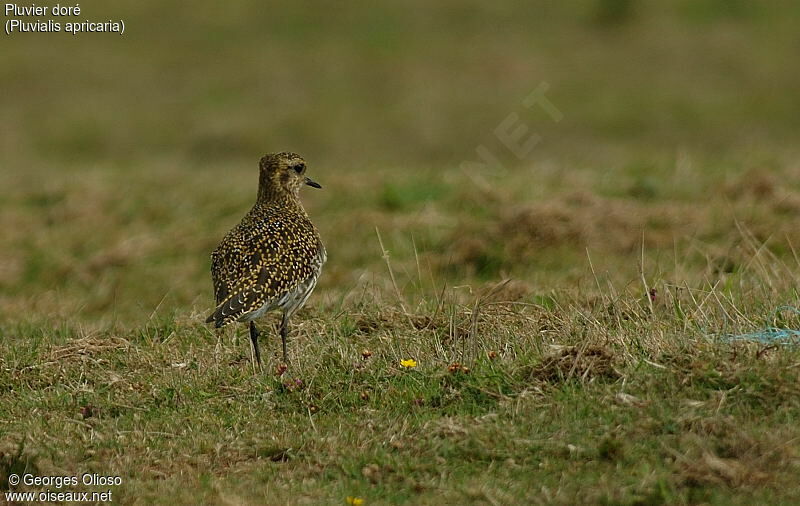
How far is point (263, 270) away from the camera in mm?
7609

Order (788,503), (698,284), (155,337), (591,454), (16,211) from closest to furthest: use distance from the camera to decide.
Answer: (788,503) < (591,454) < (155,337) < (698,284) < (16,211)

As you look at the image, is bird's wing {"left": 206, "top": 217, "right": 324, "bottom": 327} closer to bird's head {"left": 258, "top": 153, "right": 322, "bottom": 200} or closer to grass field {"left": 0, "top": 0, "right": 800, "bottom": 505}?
grass field {"left": 0, "top": 0, "right": 800, "bottom": 505}

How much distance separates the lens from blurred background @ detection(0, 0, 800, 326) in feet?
38.2

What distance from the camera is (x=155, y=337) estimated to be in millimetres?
7805

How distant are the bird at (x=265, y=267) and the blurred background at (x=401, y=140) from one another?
58 cm

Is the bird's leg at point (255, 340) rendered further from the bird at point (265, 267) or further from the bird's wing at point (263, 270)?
the bird's wing at point (263, 270)

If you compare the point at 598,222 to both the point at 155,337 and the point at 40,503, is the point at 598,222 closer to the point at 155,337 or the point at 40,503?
the point at 155,337

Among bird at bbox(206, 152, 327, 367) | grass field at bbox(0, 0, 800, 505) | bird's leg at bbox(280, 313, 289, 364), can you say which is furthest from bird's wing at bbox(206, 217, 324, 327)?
grass field at bbox(0, 0, 800, 505)

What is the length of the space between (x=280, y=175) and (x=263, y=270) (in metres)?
1.37

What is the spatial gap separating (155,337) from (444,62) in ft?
67.9

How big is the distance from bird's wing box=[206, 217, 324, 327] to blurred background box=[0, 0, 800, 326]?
24.4 inches

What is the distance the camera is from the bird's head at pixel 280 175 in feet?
28.9

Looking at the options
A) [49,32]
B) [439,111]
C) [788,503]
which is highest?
[49,32]

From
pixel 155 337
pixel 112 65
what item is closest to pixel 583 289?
pixel 155 337
